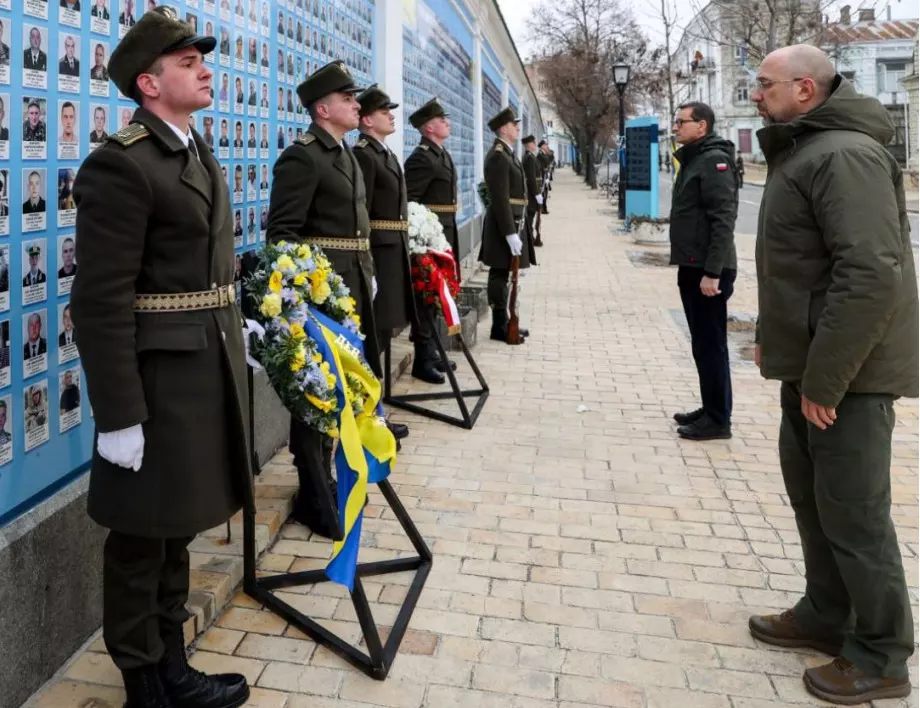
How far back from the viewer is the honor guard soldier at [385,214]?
5.11m

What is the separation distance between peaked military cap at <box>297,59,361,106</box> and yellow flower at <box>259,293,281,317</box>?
4.42ft

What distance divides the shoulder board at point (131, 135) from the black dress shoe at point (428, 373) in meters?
4.42

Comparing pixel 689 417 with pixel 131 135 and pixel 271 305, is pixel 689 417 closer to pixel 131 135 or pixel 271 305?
pixel 271 305

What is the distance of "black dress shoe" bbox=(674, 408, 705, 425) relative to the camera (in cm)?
566

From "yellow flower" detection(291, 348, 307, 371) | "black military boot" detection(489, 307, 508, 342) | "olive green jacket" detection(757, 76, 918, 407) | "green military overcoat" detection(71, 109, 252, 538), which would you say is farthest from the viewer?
"black military boot" detection(489, 307, 508, 342)

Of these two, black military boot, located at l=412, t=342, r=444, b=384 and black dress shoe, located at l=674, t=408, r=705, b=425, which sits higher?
black military boot, located at l=412, t=342, r=444, b=384

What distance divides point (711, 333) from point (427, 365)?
7.47ft

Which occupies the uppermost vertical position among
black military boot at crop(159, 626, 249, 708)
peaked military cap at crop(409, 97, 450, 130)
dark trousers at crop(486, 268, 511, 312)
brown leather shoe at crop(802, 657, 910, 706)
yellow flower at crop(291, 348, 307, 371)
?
peaked military cap at crop(409, 97, 450, 130)

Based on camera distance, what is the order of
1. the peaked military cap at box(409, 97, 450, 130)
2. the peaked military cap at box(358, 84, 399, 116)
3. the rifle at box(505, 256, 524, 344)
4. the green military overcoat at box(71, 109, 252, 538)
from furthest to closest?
the rifle at box(505, 256, 524, 344) < the peaked military cap at box(409, 97, 450, 130) < the peaked military cap at box(358, 84, 399, 116) < the green military overcoat at box(71, 109, 252, 538)

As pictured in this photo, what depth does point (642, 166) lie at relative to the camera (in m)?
20.2

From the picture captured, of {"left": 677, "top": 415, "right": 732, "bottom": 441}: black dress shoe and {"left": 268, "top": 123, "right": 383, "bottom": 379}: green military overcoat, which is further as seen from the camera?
{"left": 677, "top": 415, "right": 732, "bottom": 441}: black dress shoe

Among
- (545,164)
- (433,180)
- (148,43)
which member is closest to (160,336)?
(148,43)

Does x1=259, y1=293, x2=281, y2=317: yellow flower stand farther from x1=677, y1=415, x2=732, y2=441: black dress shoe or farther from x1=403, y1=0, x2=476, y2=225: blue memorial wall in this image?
x1=403, y1=0, x2=476, y2=225: blue memorial wall

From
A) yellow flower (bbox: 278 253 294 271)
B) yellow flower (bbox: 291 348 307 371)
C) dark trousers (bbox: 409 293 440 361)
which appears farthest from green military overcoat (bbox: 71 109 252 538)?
dark trousers (bbox: 409 293 440 361)
